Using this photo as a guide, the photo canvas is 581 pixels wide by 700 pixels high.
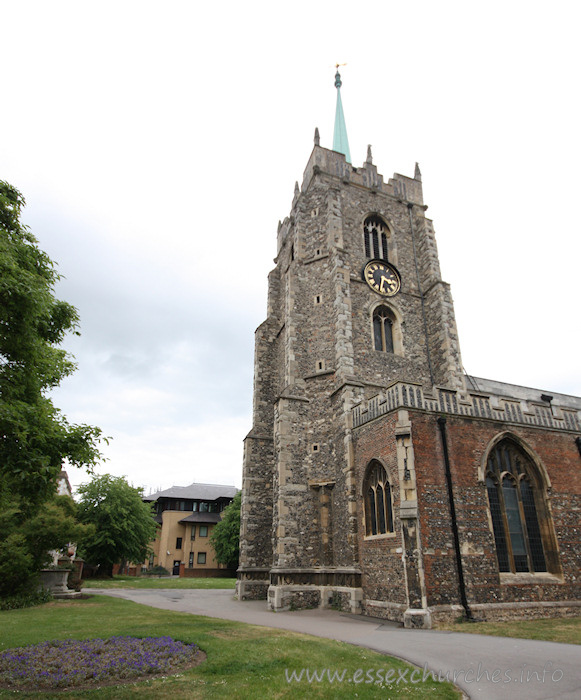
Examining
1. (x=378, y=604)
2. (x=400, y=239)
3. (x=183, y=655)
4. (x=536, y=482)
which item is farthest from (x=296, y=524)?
(x=400, y=239)

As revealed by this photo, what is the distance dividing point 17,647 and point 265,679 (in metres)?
5.12

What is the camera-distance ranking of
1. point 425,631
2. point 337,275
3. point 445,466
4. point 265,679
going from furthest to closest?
point 337,275, point 445,466, point 425,631, point 265,679

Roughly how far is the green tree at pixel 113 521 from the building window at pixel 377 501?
2451 cm

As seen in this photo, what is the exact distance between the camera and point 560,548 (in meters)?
15.0

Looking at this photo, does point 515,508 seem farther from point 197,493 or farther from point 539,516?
point 197,493

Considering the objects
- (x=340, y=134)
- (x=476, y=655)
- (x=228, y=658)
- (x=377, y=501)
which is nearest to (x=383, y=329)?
(x=377, y=501)

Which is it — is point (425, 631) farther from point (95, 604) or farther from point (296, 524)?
point (95, 604)

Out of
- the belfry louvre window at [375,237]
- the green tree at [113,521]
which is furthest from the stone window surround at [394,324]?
the green tree at [113,521]

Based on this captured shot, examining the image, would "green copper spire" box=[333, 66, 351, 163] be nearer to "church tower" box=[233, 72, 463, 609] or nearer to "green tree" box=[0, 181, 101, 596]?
"church tower" box=[233, 72, 463, 609]

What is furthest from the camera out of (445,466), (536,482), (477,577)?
(536,482)

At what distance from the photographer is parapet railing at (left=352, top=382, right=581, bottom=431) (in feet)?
50.2

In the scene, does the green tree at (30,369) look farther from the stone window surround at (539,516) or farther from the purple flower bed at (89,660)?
the stone window surround at (539,516)

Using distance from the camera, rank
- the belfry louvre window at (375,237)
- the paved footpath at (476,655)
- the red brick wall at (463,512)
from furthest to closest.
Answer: the belfry louvre window at (375,237), the red brick wall at (463,512), the paved footpath at (476,655)

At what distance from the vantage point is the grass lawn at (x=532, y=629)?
34.3 feet
